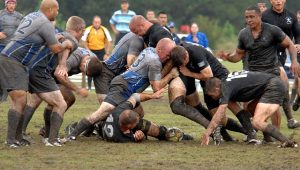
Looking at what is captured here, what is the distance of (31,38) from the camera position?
40.2ft

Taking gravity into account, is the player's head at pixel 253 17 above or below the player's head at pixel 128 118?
above

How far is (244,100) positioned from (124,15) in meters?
13.3

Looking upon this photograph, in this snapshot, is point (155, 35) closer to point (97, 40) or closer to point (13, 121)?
point (13, 121)

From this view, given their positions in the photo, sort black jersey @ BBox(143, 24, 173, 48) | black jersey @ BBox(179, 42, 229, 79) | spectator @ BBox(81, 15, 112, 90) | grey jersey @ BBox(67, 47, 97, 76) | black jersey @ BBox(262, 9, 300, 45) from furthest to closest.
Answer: spectator @ BBox(81, 15, 112, 90) → black jersey @ BBox(262, 9, 300, 45) → black jersey @ BBox(143, 24, 173, 48) → grey jersey @ BBox(67, 47, 97, 76) → black jersey @ BBox(179, 42, 229, 79)

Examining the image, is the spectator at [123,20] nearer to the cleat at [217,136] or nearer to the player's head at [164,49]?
the player's head at [164,49]

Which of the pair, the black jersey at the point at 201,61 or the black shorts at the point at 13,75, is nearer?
the black shorts at the point at 13,75

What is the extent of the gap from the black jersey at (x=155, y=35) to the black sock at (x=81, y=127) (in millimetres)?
1734

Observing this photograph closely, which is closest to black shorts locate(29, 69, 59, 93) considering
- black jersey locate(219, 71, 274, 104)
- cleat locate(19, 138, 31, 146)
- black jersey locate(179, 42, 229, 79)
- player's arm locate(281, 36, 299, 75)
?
cleat locate(19, 138, 31, 146)

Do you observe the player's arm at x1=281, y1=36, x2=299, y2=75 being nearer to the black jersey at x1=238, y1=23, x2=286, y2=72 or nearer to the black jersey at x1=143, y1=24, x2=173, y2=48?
the black jersey at x1=238, y1=23, x2=286, y2=72

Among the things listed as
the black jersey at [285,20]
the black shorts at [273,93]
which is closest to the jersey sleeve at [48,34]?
the black shorts at [273,93]

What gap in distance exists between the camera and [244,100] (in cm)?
1302

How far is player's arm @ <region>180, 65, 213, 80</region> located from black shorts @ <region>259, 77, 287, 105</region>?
3.30ft

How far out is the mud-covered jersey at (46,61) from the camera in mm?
12461

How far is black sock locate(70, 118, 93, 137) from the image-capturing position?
13320 millimetres
